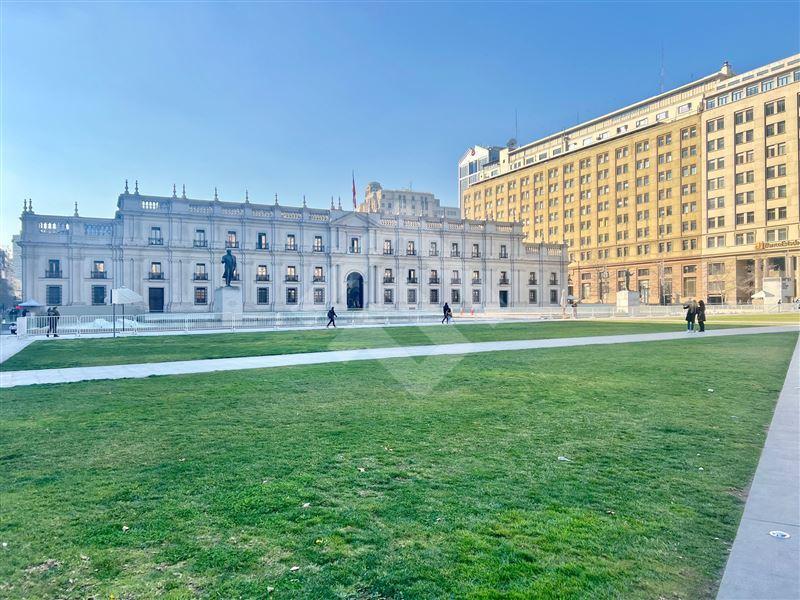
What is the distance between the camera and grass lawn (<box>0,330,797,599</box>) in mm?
3156

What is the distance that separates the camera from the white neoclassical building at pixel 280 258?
51.8m

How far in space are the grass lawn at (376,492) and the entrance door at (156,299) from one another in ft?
163

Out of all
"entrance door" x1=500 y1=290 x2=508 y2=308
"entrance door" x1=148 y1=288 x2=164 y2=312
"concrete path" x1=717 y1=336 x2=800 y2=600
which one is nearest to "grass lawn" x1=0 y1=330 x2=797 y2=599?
"concrete path" x1=717 y1=336 x2=800 y2=600

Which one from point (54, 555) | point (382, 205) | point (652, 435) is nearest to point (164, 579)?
point (54, 555)

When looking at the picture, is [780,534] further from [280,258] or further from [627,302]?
[280,258]

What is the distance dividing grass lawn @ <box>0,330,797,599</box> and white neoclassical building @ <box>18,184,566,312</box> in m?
Result: 47.9

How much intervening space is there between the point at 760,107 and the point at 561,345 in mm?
65564

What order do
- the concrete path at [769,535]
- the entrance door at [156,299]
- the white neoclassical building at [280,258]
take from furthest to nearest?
1. the entrance door at [156,299]
2. the white neoclassical building at [280,258]
3. the concrete path at [769,535]

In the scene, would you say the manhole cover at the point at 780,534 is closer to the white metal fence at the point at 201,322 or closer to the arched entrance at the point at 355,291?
the white metal fence at the point at 201,322

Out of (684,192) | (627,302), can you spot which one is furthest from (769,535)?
(684,192)

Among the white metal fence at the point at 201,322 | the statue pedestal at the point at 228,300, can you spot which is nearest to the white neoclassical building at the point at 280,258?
the white metal fence at the point at 201,322

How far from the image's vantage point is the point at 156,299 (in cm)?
5484

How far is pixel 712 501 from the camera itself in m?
4.26

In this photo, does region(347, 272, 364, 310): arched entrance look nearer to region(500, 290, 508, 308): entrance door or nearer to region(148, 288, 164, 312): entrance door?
region(500, 290, 508, 308): entrance door
